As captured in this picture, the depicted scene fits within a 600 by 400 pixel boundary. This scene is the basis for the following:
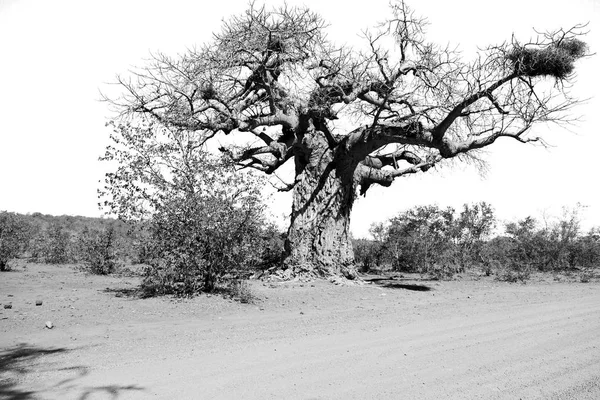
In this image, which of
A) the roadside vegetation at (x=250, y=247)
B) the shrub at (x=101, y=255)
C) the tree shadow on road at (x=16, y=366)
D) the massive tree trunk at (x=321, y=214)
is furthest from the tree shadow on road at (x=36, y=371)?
the shrub at (x=101, y=255)

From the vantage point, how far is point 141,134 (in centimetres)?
841

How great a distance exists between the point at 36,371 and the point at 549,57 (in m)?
11.0

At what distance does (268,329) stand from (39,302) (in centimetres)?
376

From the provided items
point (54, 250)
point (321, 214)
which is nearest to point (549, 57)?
point (321, 214)

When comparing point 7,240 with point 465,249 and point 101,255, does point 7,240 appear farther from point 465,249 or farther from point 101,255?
point 465,249

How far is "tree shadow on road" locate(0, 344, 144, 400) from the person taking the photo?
137 inches

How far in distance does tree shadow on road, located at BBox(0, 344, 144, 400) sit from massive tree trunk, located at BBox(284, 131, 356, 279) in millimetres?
7477

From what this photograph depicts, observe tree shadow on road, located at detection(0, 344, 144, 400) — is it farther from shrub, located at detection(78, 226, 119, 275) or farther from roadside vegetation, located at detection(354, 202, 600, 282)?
roadside vegetation, located at detection(354, 202, 600, 282)

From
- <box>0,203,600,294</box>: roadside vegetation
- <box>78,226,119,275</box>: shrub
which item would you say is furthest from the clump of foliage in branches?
<box>78,226,119,275</box>: shrub

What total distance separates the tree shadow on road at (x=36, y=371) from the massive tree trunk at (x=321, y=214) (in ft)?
24.5

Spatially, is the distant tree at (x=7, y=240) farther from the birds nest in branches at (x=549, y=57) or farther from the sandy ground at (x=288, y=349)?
the birds nest in branches at (x=549, y=57)

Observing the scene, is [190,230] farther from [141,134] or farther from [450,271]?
[450,271]

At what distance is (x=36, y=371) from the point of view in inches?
158

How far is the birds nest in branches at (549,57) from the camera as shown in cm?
1028
